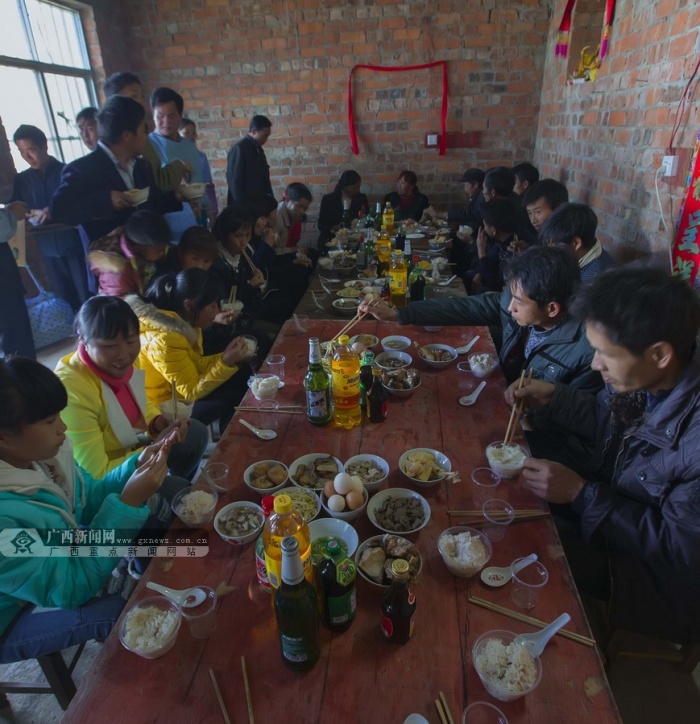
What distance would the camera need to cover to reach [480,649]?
3.01ft

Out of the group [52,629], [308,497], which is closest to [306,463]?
[308,497]

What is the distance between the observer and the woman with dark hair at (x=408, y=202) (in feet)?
18.3

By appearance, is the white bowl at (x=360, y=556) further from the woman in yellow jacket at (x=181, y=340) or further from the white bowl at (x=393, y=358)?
the woman in yellow jacket at (x=181, y=340)

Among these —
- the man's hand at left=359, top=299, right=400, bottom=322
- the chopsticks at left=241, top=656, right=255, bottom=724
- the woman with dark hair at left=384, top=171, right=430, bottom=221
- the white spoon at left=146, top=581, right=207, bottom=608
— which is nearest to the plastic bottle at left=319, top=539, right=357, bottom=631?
the chopsticks at left=241, top=656, right=255, bottom=724

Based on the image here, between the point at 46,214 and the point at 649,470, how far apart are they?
449cm

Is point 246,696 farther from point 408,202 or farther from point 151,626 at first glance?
point 408,202

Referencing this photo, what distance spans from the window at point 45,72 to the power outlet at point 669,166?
4.85 metres

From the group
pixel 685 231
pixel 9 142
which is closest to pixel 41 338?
pixel 9 142

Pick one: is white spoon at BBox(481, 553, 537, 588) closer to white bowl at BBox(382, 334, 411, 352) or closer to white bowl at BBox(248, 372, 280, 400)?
white bowl at BBox(248, 372, 280, 400)

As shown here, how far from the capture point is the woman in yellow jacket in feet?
7.01

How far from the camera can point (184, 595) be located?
40.8 inches

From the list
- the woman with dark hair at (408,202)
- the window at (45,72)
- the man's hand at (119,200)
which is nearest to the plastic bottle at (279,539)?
the man's hand at (119,200)

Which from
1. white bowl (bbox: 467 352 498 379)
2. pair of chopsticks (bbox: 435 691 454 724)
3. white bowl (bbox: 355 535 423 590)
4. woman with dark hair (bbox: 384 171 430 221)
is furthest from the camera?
woman with dark hair (bbox: 384 171 430 221)

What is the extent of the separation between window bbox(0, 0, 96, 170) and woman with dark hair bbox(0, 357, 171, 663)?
4062 mm
